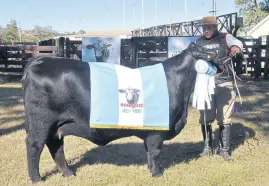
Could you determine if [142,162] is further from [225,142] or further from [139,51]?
[139,51]

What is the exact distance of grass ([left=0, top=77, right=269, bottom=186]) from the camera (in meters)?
5.09

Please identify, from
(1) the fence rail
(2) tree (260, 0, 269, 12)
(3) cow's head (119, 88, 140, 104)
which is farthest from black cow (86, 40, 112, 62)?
(2) tree (260, 0, 269, 12)

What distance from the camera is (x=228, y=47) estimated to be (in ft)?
18.6

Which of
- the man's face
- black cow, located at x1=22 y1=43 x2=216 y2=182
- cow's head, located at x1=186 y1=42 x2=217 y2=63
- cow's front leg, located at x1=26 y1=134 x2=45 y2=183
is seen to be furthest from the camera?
the man's face

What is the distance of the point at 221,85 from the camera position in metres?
5.89

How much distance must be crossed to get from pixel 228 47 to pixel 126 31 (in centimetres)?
5369

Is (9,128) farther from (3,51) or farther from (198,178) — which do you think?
(3,51)

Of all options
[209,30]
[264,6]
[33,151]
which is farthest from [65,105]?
[264,6]

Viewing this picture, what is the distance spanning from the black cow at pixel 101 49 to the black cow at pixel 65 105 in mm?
9640

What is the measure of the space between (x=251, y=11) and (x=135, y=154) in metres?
48.9

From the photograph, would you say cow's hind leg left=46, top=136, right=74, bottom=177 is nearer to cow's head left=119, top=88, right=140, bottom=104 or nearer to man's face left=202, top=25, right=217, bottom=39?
cow's head left=119, top=88, right=140, bottom=104

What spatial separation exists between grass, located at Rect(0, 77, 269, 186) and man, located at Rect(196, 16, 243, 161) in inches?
12.6

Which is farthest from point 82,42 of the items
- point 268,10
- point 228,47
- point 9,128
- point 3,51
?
point 268,10

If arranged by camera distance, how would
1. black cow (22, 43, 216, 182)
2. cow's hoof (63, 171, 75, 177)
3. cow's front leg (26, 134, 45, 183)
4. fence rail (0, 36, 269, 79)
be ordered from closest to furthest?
black cow (22, 43, 216, 182), cow's front leg (26, 134, 45, 183), cow's hoof (63, 171, 75, 177), fence rail (0, 36, 269, 79)
